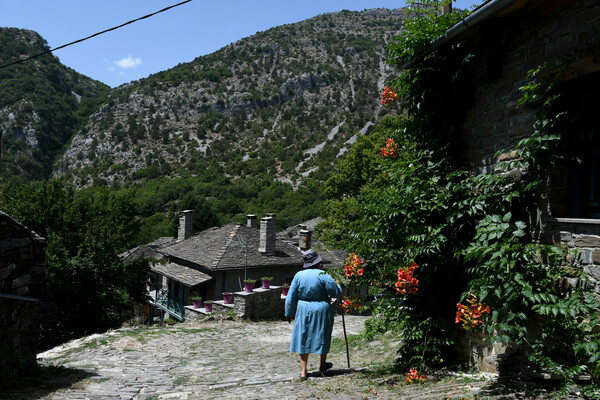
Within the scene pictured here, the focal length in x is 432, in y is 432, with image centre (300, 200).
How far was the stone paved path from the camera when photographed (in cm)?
452

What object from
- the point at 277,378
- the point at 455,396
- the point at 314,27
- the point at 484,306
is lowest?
the point at 277,378

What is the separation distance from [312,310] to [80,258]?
51.0 feet

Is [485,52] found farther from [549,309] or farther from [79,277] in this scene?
[79,277]

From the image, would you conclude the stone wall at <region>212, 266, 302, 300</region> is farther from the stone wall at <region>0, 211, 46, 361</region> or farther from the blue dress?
the blue dress

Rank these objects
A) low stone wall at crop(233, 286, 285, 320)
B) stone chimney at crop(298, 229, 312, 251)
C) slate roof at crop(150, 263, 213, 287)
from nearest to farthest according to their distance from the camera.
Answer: low stone wall at crop(233, 286, 285, 320) < slate roof at crop(150, 263, 213, 287) < stone chimney at crop(298, 229, 312, 251)

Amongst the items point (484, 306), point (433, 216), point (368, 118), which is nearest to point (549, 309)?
point (484, 306)

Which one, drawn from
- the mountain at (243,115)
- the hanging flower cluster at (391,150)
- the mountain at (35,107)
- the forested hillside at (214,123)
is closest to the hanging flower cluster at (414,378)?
the hanging flower cluster at (391,150)

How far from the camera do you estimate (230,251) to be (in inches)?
885

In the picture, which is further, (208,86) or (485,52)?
(208,86)

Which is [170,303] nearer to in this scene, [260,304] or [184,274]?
[184,274]

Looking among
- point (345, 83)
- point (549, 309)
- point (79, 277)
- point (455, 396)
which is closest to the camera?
point (549, 309)

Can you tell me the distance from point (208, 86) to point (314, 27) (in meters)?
43.2

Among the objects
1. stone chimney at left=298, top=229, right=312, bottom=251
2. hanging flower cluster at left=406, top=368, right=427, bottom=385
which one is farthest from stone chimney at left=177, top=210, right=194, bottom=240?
hanging flower cluster at left=406, top=368, right=427, bottom=385

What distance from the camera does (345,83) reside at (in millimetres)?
102625
